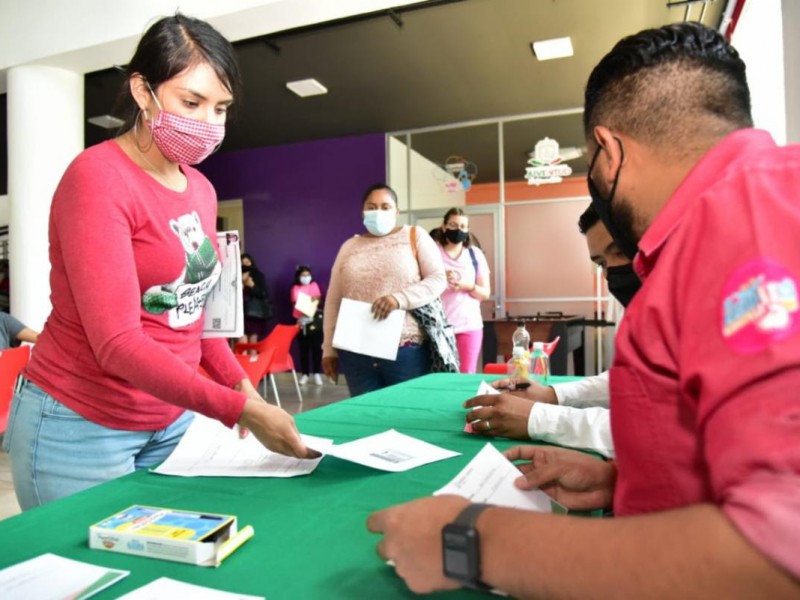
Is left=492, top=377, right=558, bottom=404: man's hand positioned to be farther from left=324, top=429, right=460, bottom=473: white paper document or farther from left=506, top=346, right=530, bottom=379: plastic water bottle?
left=324, top=429, right=460, bottom=473: white paper document

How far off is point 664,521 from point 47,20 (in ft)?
17.5

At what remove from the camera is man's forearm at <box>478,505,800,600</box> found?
0.41 metres

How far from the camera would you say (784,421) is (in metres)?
0.40

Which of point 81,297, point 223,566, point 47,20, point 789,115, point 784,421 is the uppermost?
point 47,20

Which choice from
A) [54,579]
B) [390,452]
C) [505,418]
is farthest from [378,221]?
[54,579]

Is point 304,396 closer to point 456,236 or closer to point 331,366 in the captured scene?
point 456,236

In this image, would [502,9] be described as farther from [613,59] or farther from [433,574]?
[433,574]

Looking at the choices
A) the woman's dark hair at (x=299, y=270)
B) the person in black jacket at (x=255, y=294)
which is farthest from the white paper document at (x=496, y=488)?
the woman's dark hair at (x=299, y=270)

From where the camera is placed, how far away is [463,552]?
21.7 inches

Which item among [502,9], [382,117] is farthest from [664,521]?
[382,117]

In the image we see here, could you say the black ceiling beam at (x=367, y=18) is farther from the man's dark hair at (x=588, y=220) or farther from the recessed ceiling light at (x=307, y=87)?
the man's dark hair at (x=588, y=220)

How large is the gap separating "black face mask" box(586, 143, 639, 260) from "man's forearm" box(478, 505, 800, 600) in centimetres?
39

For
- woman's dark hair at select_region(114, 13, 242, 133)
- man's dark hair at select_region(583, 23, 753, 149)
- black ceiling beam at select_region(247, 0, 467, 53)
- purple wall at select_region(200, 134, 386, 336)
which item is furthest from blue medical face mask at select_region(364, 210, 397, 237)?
purple wall at select_region(200, 134, 386, 336)

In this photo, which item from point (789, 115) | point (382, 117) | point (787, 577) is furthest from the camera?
point (382, 117)
